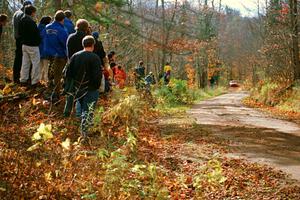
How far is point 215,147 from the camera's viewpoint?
927cm

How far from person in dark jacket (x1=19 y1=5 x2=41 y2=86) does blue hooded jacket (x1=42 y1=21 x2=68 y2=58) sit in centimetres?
28

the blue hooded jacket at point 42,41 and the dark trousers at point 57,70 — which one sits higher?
the blue hooded jacket at point 42,41

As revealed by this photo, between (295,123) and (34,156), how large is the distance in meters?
10.0

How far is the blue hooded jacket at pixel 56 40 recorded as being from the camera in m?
10.9

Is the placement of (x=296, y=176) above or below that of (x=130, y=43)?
below

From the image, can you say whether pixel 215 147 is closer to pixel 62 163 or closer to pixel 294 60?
pixel 62 163

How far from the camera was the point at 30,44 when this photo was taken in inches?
435

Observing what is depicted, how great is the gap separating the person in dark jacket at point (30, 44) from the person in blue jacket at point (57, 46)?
0.27 meters

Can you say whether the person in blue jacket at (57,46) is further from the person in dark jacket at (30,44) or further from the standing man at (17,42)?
the standing man at (17,42)

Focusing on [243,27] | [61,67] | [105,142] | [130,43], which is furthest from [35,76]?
[243,27]

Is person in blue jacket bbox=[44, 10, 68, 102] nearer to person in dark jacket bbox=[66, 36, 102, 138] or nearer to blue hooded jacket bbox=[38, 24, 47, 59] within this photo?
blue hooded jacket bbox=[38, 24, 47, 59]

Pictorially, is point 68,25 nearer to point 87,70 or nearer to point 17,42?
point 17,42

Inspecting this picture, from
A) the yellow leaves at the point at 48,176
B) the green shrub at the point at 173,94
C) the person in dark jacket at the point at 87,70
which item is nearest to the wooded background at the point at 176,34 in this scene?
the green shrub at the point at 173,94

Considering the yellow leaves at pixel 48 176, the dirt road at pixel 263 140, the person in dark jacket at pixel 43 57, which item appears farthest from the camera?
the person in dark jacket at pixel 43 57
